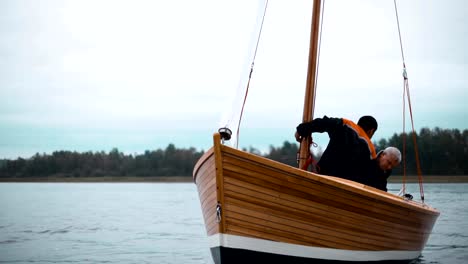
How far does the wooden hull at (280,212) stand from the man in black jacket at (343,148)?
92cm

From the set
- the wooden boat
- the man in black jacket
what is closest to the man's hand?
the man in black jacket

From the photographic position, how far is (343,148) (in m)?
8.87

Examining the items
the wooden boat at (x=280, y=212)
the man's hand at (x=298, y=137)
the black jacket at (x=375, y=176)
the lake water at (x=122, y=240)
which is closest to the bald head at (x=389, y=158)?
the black jacket at (x=375, y=176)

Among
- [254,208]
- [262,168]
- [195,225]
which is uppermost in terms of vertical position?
[262,168]

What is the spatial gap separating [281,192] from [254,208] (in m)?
0.39

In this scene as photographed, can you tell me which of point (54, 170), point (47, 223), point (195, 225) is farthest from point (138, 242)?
point (54, 170)

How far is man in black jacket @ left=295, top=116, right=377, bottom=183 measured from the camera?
8.79 meters

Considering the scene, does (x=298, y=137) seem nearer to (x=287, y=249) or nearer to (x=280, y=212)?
(x=280, y=212)

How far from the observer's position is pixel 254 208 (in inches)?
293

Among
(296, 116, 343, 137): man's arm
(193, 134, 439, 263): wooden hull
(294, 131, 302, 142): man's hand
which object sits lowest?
(193, 134, 439, 263): wooden hull

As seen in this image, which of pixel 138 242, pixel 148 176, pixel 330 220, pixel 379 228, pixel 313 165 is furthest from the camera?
pixel 148 176

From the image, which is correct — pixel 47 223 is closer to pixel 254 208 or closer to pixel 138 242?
pixel 138 242

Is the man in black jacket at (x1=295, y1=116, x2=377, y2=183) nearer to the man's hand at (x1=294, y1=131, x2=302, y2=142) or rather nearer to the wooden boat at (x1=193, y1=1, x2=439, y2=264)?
the man's hand at (x1=294, y1=131, x2=302, y2=142)

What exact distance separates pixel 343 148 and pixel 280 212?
1.83 metres
